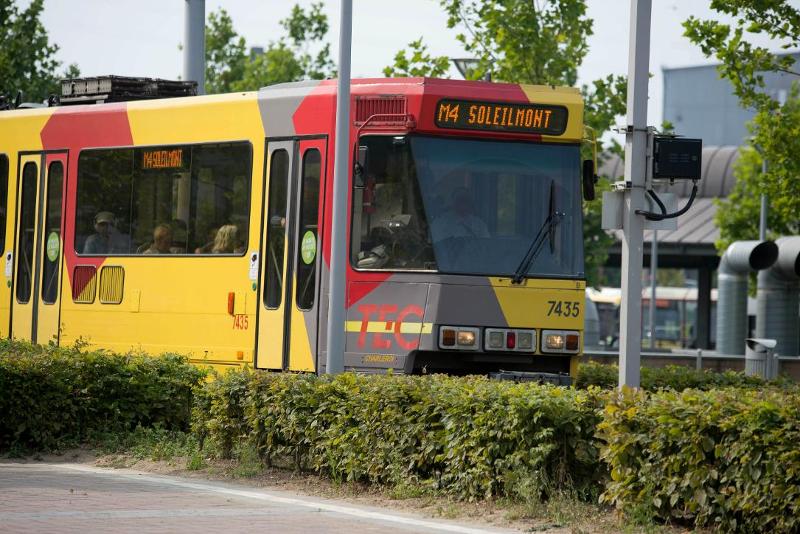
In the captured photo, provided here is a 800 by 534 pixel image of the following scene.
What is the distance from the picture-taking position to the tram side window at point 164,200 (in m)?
16.0

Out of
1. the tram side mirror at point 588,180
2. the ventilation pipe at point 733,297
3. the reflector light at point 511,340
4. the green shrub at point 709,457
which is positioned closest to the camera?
the green shrub at point 709,457

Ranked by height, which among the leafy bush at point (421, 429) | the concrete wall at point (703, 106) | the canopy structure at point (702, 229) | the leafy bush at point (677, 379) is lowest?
the leafy bush at point (421, 429)

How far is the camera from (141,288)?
17062mm

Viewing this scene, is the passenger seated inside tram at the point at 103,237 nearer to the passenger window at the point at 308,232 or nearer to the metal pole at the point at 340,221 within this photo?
the passenger window at the point at 308,232

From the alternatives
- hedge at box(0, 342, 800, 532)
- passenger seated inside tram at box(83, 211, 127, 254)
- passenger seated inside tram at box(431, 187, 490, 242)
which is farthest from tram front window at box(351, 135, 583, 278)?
passenger seated inside tram at box(83, 211, 127, 254)

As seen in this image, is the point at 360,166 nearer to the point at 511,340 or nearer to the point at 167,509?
the point at 511,340

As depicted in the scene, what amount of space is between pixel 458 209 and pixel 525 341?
1.50 metres

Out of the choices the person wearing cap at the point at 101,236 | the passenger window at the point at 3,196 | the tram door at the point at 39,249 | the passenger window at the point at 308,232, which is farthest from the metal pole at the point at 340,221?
the passenger window at the point at 3,196

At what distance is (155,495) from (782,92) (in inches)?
3854

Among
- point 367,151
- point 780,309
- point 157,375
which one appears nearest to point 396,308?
point 367,151

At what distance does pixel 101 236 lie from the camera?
58.3ft

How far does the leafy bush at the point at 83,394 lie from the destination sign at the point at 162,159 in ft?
10.1

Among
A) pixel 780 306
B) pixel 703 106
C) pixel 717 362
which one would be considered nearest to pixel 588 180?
pixel 717 362

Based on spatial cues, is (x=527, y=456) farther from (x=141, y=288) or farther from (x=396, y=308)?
(x=141, y=288)
